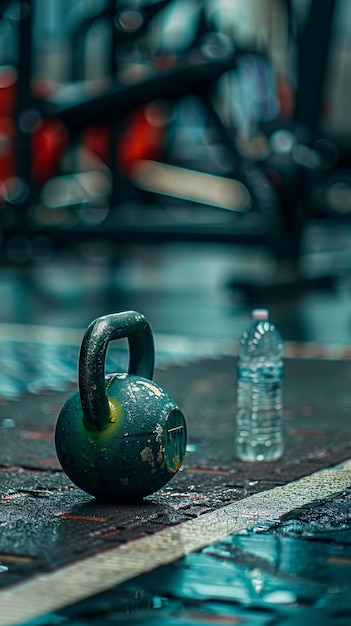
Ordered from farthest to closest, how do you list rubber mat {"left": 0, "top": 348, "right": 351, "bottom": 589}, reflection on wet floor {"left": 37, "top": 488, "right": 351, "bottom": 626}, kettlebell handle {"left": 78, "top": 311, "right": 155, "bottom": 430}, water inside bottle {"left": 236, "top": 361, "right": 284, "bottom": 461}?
water inside bottle {"left": 236, "top": 361, "right": 284, "bottom": 461} < kettlebell handle {"left": 78, "top": 311, "right": 155, "bottom": 430} < rubber mat {"left": 0, "top": 348, "right": 351, "bottom": 589} < reflection on wet floor {"left": 37, "top": 488, "right": 351, "bottom": 626}

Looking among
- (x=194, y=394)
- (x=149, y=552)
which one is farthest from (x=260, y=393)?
(x=149, y=552)

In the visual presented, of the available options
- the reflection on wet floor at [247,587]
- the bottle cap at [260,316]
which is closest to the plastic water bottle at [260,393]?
the bottle cap at [260,316]

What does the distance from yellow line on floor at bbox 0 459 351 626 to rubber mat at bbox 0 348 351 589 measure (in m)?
0.05

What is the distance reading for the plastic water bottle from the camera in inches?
202

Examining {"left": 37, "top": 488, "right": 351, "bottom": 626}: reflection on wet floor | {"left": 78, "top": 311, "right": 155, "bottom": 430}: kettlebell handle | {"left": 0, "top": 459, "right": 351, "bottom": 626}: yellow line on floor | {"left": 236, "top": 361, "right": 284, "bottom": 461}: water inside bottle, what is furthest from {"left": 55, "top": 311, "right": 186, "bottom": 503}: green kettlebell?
{"left": 236, "top": 361, "right": 284, "bottom": 461}: water inside bottle

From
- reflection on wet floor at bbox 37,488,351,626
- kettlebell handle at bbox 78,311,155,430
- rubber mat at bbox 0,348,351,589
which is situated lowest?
reflection on wet floor at bbox 37,488,351,626

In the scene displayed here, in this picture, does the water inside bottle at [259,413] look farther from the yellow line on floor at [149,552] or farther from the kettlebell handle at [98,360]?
the kettlebell handle at [98,360]

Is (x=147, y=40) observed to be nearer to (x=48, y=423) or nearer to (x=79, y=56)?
(x=79, y=56)

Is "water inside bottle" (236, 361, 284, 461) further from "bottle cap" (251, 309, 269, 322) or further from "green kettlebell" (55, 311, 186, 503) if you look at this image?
"green kettlebell" (55, 311, 186, 503)

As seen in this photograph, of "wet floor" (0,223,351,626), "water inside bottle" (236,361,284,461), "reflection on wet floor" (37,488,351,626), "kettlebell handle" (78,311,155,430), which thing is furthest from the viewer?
"water inside bottle" (236,361,284,461)

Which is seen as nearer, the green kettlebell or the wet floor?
the wet floor

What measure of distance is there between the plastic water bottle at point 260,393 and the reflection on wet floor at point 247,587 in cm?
130

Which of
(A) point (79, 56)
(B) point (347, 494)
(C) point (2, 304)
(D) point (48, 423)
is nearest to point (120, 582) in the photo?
(B) point (347, 494)

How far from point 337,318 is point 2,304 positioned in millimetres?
3024
